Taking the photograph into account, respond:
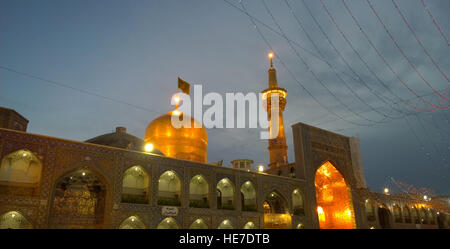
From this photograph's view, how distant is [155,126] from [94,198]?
11.0 metres

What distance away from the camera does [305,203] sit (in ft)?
77.7

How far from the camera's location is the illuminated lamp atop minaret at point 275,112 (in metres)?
32.8

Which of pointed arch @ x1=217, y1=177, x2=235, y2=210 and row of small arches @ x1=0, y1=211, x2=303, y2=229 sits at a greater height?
pointed arch @ x1=217, y1=177, x2=235, y2=210

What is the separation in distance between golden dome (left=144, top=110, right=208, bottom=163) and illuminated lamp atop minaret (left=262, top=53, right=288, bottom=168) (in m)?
9.22

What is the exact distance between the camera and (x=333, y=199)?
2745 cm

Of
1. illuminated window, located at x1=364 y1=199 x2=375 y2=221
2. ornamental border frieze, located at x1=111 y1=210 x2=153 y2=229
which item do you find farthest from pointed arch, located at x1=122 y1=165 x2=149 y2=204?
illuminated window, located at x1=364 y1=199 x2=375 y2=221

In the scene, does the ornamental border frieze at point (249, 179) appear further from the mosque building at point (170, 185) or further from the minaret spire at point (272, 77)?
the minaret spire at point (272, 77)

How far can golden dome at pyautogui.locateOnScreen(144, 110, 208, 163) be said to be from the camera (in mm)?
24766

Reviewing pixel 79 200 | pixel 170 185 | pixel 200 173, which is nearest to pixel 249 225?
pixel 200 173

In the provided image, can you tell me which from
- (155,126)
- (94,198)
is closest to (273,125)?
(155,126)

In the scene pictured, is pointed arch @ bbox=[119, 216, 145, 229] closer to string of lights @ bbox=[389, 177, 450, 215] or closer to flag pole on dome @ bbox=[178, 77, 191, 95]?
flag pole on dome @ bbox=[178, 77, 191, 95]
